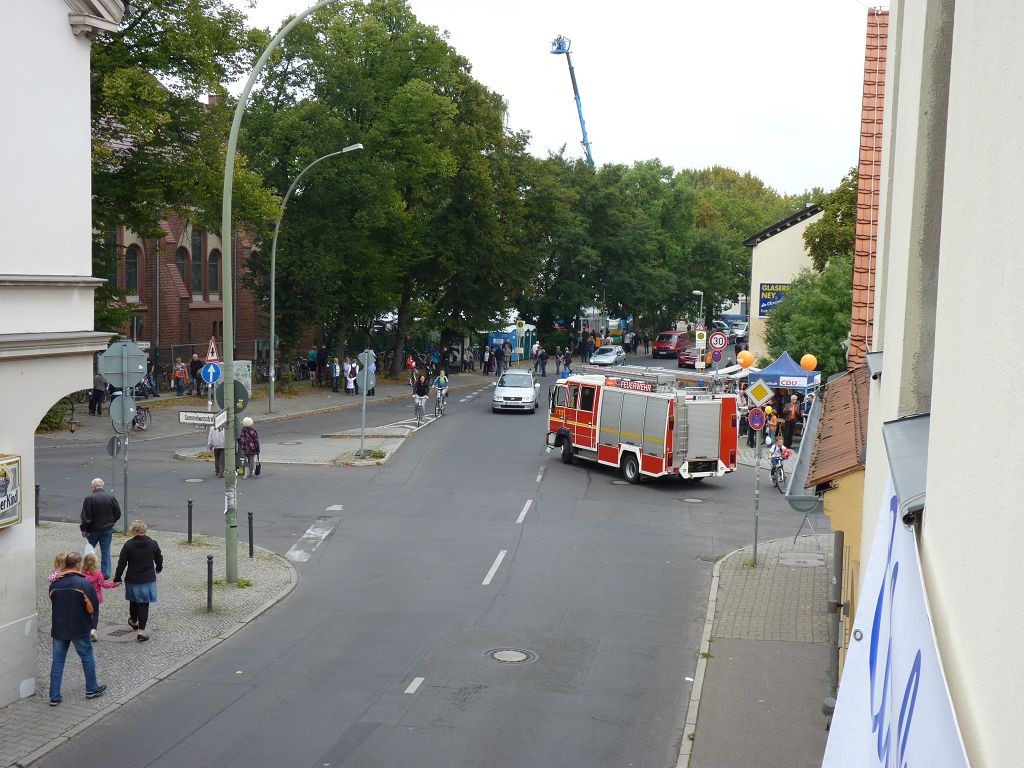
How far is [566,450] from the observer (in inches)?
1147

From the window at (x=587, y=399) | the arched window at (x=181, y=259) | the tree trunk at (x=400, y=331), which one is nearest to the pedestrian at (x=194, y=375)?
the arched window at (x=181, y=259)

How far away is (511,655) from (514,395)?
95.5 feet

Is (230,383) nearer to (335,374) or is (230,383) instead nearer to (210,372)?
(210,372)

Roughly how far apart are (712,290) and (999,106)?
92757 millimetres

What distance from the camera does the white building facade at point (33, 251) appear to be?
11180 millimetres

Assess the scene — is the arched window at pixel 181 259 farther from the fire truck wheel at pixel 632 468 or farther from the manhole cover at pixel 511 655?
the manhole cover at pixel 511 655

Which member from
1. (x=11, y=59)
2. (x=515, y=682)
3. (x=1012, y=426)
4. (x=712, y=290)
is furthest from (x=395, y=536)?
(x=712, y=290)

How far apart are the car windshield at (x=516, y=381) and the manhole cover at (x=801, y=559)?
24.3m

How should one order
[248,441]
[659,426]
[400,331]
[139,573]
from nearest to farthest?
[139,573] < [248,441] < [659,426] < [400,331]

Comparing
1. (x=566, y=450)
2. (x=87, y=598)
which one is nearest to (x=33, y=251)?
(x=87, y=598)

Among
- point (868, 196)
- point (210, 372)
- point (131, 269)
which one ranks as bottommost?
point (210, 372)

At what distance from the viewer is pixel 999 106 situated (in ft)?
7.38

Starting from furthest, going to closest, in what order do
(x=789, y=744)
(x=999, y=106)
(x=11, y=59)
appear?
(x=11, y=59), (x=789, y=744), (x=999, y=106)

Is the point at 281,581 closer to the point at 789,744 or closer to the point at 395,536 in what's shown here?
the point at 395,536
